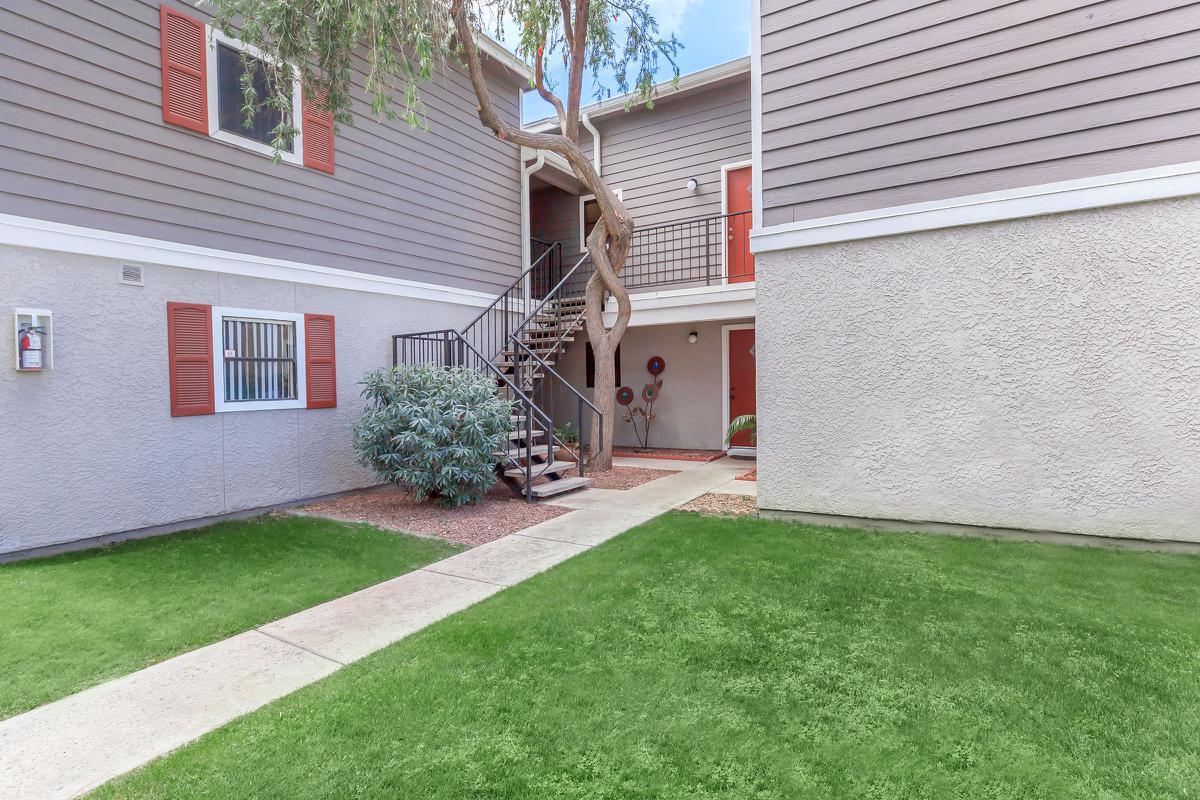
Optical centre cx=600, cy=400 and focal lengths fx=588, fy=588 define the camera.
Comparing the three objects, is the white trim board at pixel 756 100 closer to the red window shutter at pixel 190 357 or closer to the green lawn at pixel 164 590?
the green lawn at pixel 164 590

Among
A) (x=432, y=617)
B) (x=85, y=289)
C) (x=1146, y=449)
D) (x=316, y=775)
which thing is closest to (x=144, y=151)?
(x=85, y=289)

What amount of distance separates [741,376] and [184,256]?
7.87m

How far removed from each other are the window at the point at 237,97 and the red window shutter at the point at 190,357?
1849mm

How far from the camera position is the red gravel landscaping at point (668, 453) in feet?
31.9

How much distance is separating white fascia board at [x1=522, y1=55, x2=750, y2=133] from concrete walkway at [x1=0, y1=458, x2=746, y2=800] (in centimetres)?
722

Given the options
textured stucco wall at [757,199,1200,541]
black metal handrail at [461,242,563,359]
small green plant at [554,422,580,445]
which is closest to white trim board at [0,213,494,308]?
black metal handrail at [461,242,563,359]

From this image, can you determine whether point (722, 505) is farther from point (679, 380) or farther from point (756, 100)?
point (679, 380)

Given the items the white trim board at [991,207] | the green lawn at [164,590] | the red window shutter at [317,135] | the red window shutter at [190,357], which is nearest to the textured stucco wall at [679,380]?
the white trim board at [991,207]

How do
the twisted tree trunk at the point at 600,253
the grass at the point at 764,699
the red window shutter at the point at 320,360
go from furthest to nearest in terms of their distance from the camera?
the twisted tree trunk at the point at 600,253 < the red window shutter at the point at 320,360 < the grass at the point at 764,699

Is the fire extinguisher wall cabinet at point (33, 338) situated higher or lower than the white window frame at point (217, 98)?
lower

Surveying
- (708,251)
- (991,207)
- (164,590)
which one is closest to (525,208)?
(708,251)

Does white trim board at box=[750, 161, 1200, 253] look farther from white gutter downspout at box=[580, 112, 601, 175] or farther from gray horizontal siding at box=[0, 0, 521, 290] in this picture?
white gutter downspout at box=[580, 112, 601, 175]

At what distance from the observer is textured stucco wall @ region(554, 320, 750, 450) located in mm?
10375

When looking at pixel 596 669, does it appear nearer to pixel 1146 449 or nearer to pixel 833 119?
pixel 1146 449
